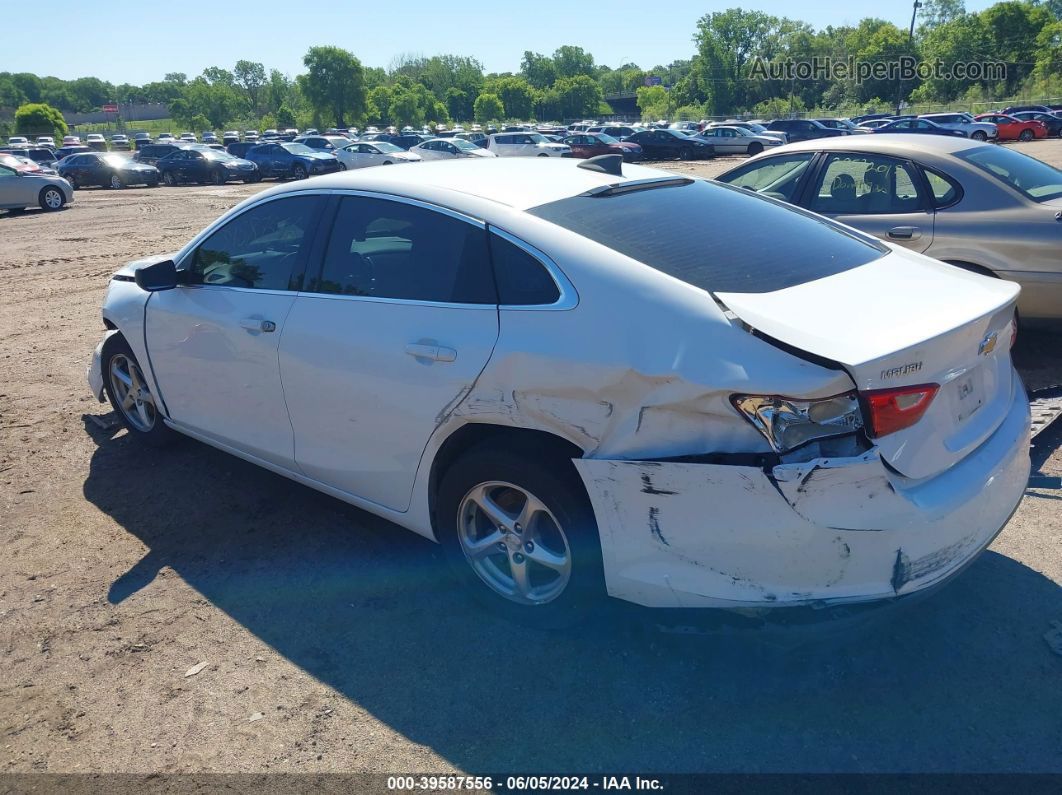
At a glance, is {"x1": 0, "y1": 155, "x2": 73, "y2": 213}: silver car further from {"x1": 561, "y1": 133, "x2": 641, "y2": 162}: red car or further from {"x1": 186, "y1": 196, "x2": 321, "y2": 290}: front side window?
{"x1": 186, "y1": 196, "x2": 321, "y2": 290}: front side window

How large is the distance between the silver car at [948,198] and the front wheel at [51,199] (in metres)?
21.2

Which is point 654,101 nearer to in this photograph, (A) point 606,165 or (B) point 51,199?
(B) point 51,199

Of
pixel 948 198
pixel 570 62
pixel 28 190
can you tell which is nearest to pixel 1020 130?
pixel 28 190

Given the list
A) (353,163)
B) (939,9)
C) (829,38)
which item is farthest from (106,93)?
(353,163)

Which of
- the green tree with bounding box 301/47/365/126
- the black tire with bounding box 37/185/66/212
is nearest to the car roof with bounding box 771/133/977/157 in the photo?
the black tire with bounding box 37/185/66/212

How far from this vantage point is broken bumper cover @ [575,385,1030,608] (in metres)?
2.45

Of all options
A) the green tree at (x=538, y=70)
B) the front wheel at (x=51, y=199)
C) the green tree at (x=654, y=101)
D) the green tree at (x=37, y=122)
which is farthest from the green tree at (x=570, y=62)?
the front wheel at (x=51, y=199)

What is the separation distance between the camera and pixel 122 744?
2.82m

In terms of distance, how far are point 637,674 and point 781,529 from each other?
2.94 ft

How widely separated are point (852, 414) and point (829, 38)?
125044mm

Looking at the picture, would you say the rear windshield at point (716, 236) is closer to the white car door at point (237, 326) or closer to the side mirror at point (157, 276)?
the white car door at point (237, 326)

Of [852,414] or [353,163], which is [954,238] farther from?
[353,163]

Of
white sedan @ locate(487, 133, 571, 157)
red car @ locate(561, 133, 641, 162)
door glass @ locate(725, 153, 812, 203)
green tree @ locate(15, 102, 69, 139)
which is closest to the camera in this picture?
door glass @ locate(725, 153, 812, 203)

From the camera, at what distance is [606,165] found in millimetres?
3924
